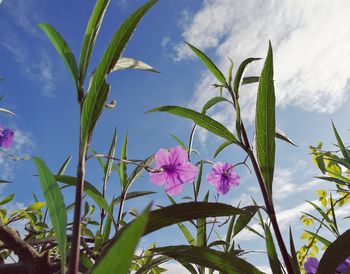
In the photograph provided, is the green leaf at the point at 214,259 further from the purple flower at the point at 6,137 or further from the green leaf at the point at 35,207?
the purple flower at the point at 6,137

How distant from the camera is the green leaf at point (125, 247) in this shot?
0.58 ft

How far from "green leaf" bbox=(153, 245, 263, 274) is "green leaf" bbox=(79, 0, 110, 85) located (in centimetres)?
28

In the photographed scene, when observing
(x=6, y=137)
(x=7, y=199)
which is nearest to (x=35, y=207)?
(x=7, y=199)

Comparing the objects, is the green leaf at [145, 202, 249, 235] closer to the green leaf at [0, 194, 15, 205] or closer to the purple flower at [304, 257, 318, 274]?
the purple flower at [304, 257, 318, 274]

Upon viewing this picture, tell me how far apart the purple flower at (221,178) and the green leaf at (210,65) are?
482 millimetres

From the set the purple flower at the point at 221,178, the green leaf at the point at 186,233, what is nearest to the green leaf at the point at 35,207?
the green leaf at the point at 186,233

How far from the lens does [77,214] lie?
1.26ft

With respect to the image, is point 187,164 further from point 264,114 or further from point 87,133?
point 87,133

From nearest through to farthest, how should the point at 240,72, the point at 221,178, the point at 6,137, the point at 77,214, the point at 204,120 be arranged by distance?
the point at 77,214 → the point at 204,120 → the point at 240,72 → the point at 221,178 → the point at 6,137

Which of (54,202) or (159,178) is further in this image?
(159,178)

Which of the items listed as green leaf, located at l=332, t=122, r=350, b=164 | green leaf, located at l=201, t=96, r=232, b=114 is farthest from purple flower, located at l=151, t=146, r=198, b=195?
green leaf, located at l=332, t=122, r=350, b=164

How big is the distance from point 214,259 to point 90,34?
1.20 ft

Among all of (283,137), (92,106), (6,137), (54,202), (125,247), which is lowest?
(125,247)

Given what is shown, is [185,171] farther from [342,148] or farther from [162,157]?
[342,148]
